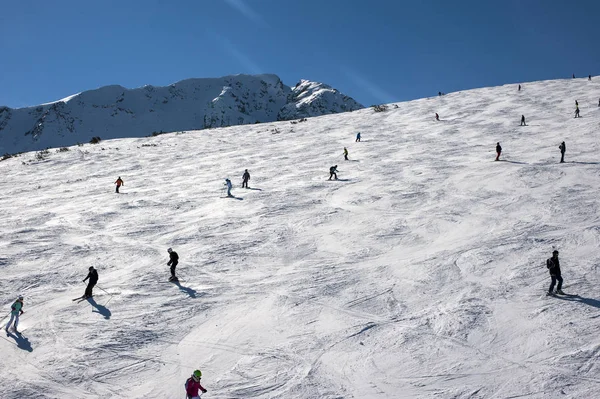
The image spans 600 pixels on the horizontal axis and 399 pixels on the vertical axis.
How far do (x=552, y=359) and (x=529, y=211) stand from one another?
403 inches

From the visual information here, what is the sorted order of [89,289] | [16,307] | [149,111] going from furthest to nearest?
[149,111] < [89,289] < [16,307]

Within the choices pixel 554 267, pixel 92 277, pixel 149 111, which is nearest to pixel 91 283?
A: pixel 92 277

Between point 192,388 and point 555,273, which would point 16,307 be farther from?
point 555,273

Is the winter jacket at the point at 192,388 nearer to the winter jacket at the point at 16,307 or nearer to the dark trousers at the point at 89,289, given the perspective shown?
the winter jacket at the point at 16,307

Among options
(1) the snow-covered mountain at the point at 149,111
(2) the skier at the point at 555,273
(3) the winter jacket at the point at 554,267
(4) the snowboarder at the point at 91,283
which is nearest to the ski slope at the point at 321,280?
(2) the skier at the point at 555,273

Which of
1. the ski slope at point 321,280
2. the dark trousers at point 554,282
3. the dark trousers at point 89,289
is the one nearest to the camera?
the ski slope at point 321,280

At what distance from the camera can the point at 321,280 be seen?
14023mm

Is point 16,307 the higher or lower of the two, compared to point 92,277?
lower

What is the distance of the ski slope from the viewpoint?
378 inches

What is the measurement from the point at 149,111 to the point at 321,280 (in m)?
129

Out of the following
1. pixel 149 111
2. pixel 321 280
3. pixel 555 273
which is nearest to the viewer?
pixel 555 273

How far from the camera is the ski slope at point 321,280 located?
31.5 ft

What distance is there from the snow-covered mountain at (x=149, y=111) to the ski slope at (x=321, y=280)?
94808mm

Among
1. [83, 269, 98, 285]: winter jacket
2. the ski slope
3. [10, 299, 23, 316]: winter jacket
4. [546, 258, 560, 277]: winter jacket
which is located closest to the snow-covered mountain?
the ski slope
